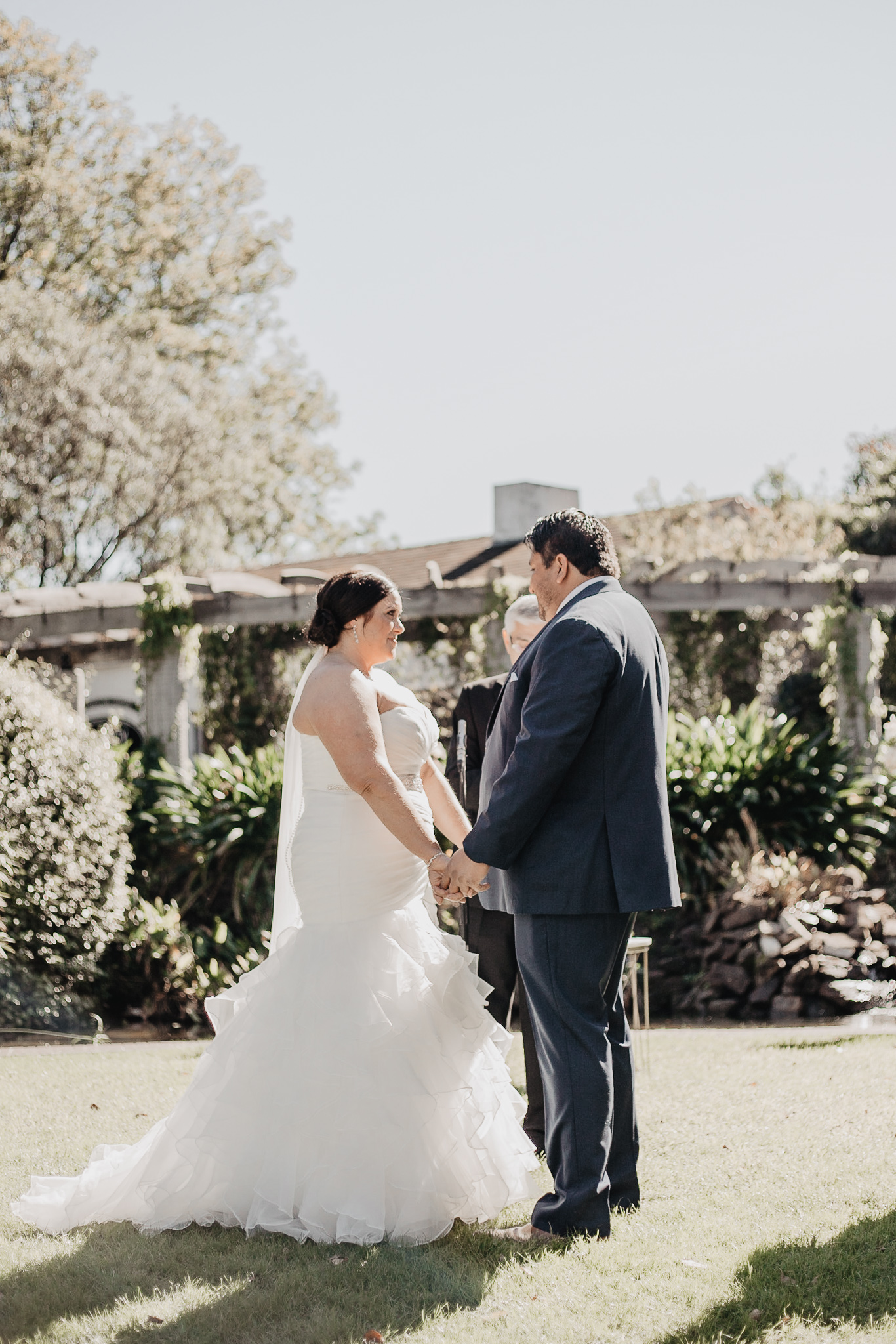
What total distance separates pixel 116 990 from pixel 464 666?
18.3 feet

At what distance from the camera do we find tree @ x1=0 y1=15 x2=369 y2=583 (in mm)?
24344

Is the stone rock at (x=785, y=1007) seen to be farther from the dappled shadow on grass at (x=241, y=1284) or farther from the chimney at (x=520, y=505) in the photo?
the chimney at (x=520, y=505)

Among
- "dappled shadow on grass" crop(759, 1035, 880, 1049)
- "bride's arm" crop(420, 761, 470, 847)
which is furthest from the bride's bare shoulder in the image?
"dappled shadow on grass" crop(759, 1035, 880, 1049)

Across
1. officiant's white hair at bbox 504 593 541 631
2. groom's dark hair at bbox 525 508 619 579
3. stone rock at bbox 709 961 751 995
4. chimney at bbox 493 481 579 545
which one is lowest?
stone rock at bbox 709 961 751 995

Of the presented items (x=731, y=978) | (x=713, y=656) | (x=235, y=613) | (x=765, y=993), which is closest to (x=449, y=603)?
(x=235, y=613)

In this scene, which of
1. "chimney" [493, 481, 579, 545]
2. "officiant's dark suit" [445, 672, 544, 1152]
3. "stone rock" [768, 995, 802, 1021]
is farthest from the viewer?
"chimney" [493, 481, 579, 545]

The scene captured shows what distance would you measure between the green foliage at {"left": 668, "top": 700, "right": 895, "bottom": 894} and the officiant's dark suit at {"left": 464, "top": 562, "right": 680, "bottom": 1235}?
20.1 ft

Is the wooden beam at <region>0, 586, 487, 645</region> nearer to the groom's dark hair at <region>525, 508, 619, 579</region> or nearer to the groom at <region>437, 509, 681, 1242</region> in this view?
the groom's dark hair at <region>525, 508, 619, 579</region>

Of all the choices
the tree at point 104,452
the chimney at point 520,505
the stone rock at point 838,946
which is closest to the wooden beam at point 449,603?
the stone rock at point 838,946

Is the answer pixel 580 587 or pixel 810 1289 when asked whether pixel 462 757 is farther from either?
pixel 810 1289

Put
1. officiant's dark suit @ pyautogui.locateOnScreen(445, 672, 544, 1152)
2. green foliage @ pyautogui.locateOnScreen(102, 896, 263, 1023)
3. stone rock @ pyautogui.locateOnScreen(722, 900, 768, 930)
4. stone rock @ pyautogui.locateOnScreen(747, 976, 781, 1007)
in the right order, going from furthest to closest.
Result: stone rock @ pyautogui.locateOnScreen(722, 900, 768, 930), green foliage @ pyautogui.locateOnScreen(102, 896, 263, 1023), stone rock @ pyautogui.locateOnScreen(747, 976, 781, 1007), officiant's dark suit @ pyautogui.locateOnScreen(445, 672, 544, 1152)

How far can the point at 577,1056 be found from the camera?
140 inches

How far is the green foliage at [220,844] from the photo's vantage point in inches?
398

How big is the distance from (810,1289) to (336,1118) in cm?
139
